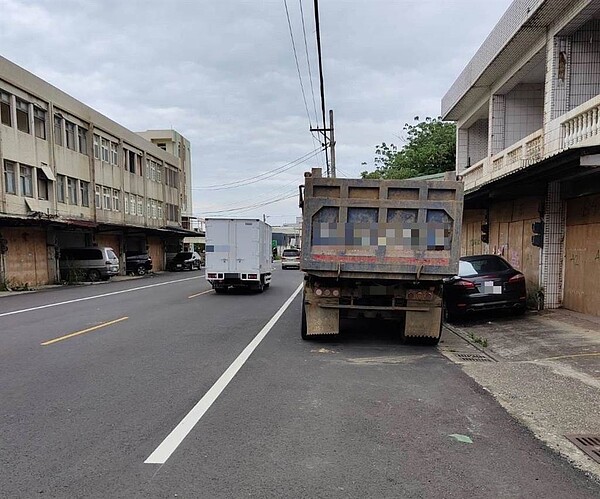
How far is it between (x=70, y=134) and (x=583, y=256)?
1160 inches

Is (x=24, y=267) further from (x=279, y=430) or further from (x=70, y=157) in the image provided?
(x=279, y=430)

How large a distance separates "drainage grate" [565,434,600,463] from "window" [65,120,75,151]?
1254 inches

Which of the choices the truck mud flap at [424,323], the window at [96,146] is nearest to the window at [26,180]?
the window at [96,146]

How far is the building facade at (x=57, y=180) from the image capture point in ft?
79.8

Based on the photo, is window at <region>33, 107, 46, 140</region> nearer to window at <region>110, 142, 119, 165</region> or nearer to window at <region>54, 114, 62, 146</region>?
window at <region>54, 114, 62, 146</region>

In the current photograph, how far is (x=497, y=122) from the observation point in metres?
16.5

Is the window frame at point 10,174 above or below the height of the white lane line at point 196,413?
above

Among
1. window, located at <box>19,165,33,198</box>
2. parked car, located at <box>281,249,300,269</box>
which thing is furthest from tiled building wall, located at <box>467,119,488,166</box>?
window, located at <box>19,165,33,198</box>

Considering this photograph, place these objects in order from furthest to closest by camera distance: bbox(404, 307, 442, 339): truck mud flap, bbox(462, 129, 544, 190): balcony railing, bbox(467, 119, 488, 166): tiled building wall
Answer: bbox(467, 119, 488, 166): tiled building wall, bbox(462, 129, 544, 190): balcony railing, bbox(404, 307, 442, 339): truck mud flap

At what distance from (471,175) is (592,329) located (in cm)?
1084

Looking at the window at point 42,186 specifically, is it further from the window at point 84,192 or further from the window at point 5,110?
the window at point 84,192

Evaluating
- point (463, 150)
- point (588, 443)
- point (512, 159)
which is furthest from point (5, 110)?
point (588, 443)

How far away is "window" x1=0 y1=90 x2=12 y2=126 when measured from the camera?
24.1 meters

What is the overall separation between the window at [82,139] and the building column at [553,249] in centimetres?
2886
